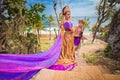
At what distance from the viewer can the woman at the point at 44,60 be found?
11.2 feet

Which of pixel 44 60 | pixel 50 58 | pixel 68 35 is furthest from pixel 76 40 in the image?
pixel 44 60

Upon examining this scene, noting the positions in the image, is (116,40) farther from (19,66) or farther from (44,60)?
(19,66)

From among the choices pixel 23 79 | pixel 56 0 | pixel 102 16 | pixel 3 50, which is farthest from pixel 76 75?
pixel 102 16

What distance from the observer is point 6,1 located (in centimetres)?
834

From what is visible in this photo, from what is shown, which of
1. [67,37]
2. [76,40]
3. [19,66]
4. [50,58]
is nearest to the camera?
[19,66]

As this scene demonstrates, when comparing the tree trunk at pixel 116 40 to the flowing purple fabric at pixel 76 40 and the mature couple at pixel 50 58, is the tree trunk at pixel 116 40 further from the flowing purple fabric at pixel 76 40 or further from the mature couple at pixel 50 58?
the mature couple at pixel 50 58

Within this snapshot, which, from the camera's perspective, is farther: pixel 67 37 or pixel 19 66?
pixel 67 37

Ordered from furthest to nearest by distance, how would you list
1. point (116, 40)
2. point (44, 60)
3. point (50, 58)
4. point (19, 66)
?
point (116, 40) → point (50, 58) → point (44, 60) → point (19, 66)

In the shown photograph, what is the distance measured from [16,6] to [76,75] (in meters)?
5.79

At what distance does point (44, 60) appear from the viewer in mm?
4469

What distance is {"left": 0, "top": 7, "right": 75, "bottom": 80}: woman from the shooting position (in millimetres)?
3428

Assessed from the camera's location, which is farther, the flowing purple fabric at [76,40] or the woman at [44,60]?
the flowing purple fabric at [76,40]

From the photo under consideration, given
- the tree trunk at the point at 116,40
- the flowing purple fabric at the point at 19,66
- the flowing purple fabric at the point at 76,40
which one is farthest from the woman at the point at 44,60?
the tree trunk at the point at 116,40

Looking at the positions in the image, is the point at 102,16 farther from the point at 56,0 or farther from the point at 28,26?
the point at 28,26
